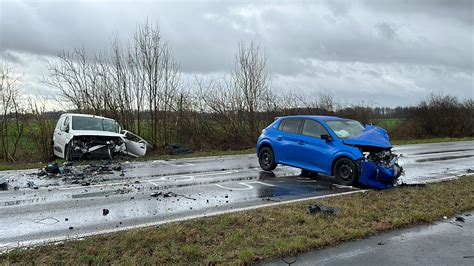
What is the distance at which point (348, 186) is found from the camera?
32.4 ft

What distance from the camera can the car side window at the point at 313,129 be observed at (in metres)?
10.6

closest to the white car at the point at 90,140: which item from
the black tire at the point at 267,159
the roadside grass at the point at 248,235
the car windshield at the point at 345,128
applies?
the black tire at the point at 267,159

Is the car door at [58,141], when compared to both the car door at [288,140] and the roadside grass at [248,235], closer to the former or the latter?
the car door at [288,140]

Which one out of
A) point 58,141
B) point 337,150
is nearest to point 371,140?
point 337,150

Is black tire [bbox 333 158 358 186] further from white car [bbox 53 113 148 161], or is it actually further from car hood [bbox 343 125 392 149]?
white car [bbox 53 113 148 161]

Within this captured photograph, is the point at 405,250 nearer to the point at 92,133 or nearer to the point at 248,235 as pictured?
the point at 248,235

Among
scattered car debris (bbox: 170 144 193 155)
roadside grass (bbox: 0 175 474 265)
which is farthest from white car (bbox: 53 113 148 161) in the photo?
roadside grass (bbox: 0 175 474 265)

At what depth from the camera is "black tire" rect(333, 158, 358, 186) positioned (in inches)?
380

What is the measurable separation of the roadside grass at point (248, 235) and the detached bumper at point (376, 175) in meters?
1.44

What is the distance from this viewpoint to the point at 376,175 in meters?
9.38

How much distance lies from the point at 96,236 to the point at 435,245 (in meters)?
4.58

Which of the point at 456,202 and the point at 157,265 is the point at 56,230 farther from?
the point at 456,202

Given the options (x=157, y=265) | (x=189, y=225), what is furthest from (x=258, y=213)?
(x=157, y=265)

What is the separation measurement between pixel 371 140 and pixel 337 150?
0.84 meters
